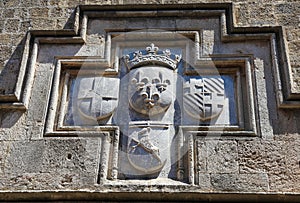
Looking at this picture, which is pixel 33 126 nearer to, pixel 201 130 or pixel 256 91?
pixel 201 130

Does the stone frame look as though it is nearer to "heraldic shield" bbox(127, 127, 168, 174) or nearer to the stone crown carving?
the stone crown carving

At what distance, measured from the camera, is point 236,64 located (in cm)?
417

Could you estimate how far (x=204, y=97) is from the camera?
12.9ft

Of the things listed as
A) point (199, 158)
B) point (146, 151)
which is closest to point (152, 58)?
point (146, 151)

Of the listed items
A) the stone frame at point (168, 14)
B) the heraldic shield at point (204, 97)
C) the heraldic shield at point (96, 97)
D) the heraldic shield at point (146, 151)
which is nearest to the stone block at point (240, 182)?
the heraldic shield at point (146, 151)

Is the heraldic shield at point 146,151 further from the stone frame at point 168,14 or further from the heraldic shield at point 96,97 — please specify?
the stone frame at point 168,14

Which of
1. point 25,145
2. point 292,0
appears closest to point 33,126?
point 25,145

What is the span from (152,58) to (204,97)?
1.82 ft

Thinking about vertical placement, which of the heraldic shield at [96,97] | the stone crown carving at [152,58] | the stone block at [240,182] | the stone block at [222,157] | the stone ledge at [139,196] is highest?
the stone crown carving at [152,58]

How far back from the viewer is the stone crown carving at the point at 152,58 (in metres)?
4.12

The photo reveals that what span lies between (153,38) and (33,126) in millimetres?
1272

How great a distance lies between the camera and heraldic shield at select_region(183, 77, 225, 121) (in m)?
3.87

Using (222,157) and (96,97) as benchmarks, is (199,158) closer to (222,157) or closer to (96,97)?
(222,157)

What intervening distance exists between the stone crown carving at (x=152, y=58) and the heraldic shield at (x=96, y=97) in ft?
0.70
